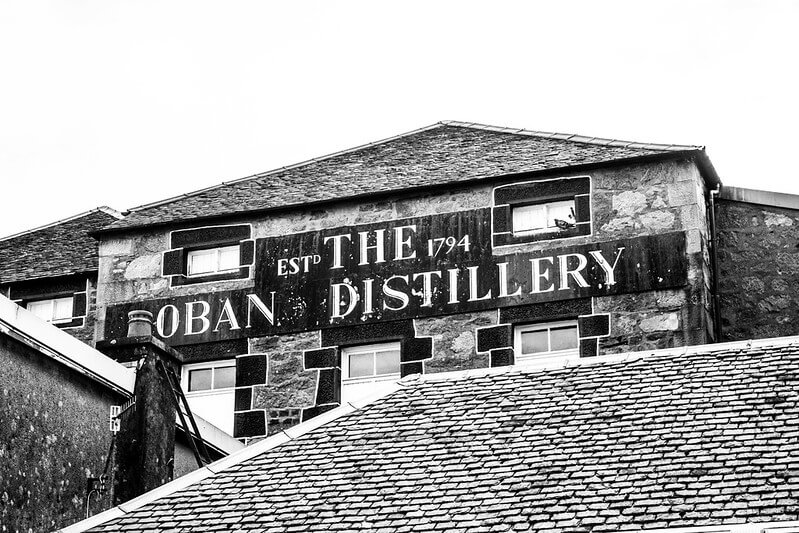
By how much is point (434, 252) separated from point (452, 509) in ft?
35.5

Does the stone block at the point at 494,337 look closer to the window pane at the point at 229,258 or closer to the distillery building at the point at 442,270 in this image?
the distillery building at the point at 442,270

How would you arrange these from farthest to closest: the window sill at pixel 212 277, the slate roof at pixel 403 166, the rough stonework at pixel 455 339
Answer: the window sill at pixel 212 277, the slate roof at pixel 403 166, the rough stonework at pixel 455 339

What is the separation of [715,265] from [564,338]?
2526mm

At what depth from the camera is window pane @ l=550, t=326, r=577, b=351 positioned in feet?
73.7

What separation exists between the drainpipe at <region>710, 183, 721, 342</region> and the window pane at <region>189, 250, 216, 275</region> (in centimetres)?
772

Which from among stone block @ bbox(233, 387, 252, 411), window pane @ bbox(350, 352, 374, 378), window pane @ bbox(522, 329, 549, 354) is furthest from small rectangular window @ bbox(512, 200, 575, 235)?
stone block @ bbox(233, 387, 252, 411)

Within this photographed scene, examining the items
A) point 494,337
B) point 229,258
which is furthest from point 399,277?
point 229,258

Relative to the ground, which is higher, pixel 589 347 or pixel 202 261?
pixel 202 261

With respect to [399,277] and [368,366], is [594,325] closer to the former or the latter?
[399,277]

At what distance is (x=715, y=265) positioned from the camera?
23.0m

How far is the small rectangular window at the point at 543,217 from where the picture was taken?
23109 mm

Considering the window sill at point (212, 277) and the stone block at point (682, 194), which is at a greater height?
the stone block at point (682, 194)

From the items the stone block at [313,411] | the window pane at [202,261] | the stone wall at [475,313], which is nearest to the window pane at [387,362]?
the stone wall at [475,313]

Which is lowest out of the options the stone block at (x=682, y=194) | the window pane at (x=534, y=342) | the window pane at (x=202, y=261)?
the window pane at (x=534, y=342)
